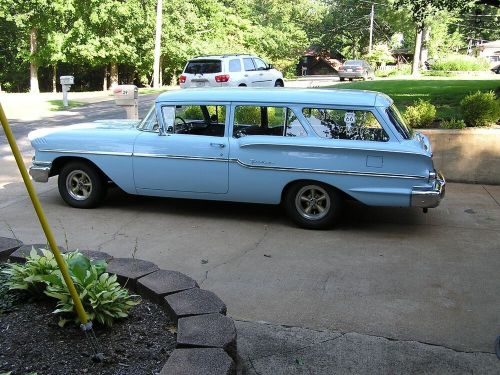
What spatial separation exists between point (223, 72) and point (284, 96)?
12491 mm

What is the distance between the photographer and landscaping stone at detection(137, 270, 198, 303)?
318 cm

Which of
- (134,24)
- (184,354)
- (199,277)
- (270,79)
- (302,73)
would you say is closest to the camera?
(184,354)

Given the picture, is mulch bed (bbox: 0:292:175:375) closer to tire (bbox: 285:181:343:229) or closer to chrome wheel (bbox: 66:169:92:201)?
tire (bbox: 285:181:343:229)

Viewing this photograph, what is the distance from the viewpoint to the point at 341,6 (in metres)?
71.2

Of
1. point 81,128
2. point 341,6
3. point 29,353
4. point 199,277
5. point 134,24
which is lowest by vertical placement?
point 199,277

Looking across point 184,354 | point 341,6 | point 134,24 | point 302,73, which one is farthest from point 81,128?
point 341,6

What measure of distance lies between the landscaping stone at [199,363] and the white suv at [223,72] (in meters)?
16.2

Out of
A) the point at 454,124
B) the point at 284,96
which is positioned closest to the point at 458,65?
the point at 454,124

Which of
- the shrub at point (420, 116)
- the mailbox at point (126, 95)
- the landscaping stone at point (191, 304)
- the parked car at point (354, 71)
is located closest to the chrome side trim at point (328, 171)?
the landscaping stone at point (191, 304)

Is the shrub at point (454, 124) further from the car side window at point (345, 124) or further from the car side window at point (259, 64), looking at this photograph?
the car side window at point (259, 64)

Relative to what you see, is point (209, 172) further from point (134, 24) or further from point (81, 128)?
point (134, 24)

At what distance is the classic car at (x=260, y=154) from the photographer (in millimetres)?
5906

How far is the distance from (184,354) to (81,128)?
206 inches

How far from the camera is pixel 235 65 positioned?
746 inches
